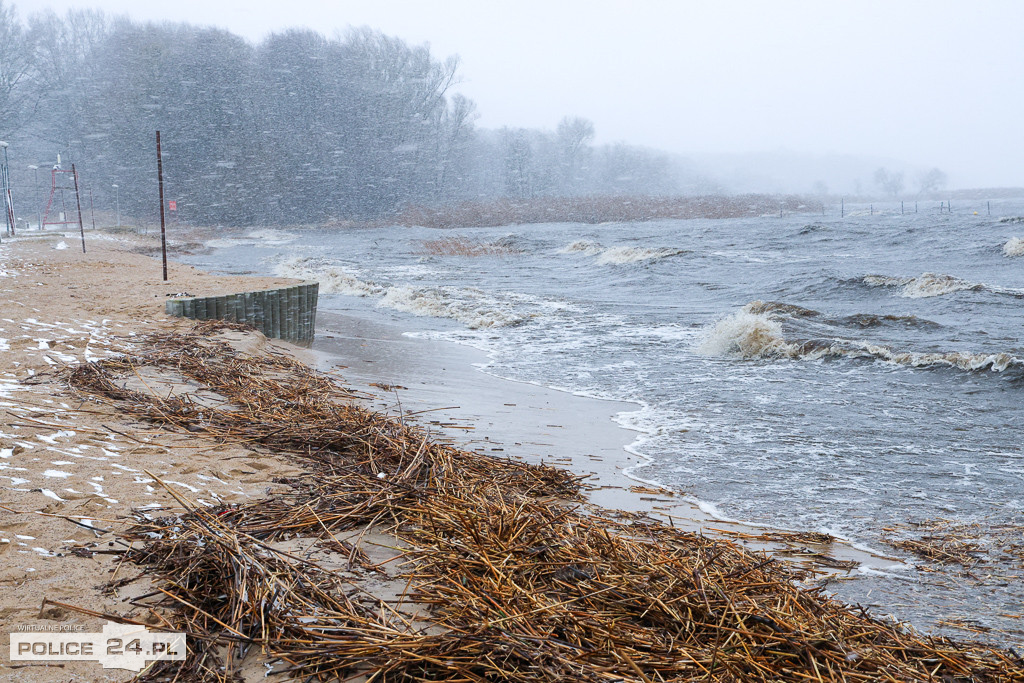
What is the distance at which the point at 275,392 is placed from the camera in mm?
4906

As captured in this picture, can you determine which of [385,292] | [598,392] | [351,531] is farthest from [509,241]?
[351,531]

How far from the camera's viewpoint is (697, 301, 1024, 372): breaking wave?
27.8 ft

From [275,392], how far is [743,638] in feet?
12.5

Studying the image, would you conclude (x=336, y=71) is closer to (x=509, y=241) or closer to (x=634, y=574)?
(x=509, y=241)

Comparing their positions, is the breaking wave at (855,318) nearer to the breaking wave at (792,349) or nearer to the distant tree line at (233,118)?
the breaking wave at (792,349)

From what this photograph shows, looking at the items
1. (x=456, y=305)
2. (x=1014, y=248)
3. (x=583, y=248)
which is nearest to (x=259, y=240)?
(x=583, y=248)

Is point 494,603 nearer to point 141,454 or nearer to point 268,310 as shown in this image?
point 141,454

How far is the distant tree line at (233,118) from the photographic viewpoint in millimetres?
54938

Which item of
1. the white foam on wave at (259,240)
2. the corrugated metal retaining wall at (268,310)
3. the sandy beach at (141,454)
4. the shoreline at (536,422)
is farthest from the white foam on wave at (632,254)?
the white foam on wave at (259,240)

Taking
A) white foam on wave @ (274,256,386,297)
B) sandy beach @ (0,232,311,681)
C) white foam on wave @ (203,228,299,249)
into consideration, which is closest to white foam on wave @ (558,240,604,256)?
white foam on wave @ (274,256,386,297)

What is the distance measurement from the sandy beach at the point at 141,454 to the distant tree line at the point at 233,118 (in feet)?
162
